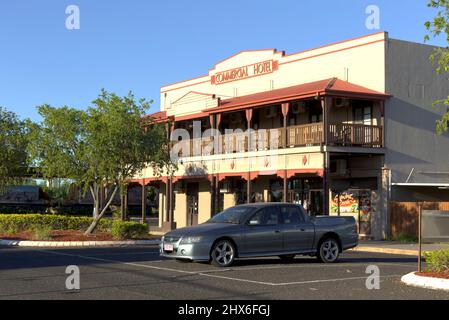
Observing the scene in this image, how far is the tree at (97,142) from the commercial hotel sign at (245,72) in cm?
933

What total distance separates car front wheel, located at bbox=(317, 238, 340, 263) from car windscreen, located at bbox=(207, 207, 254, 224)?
223 cm

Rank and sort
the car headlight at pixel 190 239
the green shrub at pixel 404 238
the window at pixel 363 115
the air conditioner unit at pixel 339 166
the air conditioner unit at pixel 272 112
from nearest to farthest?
1. the car headlight at pixel 190 239
2. the green shrub at pixel 404 238
3. the window at pixel 363 115
4. the air conditioner unit at pixel 339 166
5. the air conditioner unit at pixel 272 112

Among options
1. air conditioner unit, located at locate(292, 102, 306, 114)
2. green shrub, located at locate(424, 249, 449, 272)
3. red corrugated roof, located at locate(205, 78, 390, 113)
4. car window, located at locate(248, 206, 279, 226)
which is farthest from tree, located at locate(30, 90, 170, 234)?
green shrub, located at locate(424, 249, 449, 272)

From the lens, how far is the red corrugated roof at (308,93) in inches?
1033

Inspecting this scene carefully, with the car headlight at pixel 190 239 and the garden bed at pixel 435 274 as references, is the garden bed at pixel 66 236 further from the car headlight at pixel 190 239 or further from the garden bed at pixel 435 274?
the garden bed at pixel 435 274

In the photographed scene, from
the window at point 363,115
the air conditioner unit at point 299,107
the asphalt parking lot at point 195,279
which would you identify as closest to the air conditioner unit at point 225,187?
the air conditioner unit at point 299,107

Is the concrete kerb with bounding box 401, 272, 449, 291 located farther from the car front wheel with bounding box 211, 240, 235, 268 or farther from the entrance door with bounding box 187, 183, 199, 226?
the entrance door with bounding box 187, 183, 199, 226

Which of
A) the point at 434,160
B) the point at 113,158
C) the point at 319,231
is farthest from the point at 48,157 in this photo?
the point at 434,160

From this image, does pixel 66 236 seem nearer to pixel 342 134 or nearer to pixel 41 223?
pixel 41 223

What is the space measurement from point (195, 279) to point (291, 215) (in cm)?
443

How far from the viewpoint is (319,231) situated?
16438 mm

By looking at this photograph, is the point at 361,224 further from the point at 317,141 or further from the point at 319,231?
the point at 319,231

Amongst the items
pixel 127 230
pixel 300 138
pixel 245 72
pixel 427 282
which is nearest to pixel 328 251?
pixel 427 282

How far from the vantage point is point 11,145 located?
36344 millimetres
